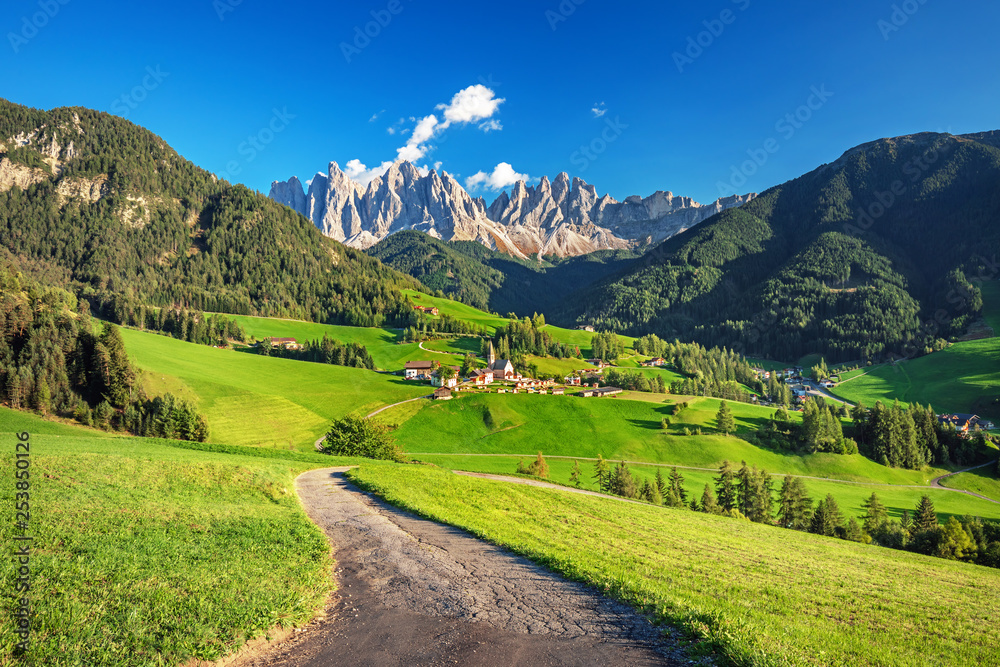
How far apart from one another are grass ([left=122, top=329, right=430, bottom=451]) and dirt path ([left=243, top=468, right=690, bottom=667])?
221ft

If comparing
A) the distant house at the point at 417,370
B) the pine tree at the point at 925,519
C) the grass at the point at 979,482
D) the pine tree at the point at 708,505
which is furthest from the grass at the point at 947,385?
the distant house at the point at 417,370

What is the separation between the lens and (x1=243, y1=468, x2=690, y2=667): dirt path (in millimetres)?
9016

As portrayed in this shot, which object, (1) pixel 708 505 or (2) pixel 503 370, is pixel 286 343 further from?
(1) pixel 708 505

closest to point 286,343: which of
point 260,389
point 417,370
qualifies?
point 417,370

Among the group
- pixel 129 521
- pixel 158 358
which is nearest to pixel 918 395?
pixel 129 521

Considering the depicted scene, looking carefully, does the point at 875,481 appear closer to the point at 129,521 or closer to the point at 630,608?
the point at 630,608

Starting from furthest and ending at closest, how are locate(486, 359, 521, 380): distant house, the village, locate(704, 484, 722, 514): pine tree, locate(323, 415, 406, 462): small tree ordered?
locate(486, 359, 521, 380): distant house → the village → locate(704, 484, 722, 514): pine tree → locate(323, 415, 406, 462): small tree

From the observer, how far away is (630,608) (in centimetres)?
1145

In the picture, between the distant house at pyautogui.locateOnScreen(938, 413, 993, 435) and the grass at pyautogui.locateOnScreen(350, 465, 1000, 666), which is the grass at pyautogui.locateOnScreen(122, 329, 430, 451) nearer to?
the grass at pyautogui.locateOnScreen(350, 465, 1000, 666)

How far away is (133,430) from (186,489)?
52522 millimetres

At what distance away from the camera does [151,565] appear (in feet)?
38.3

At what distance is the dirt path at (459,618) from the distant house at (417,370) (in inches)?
4718

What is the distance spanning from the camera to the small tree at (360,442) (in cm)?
5847

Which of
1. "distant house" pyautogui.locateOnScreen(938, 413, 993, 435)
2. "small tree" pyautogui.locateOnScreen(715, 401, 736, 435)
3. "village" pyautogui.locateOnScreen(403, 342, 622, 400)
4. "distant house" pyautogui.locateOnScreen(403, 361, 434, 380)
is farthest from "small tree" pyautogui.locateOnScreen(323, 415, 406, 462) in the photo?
"distant house" pyautogui.locateOnScreen(938, 413, 993, 435)
